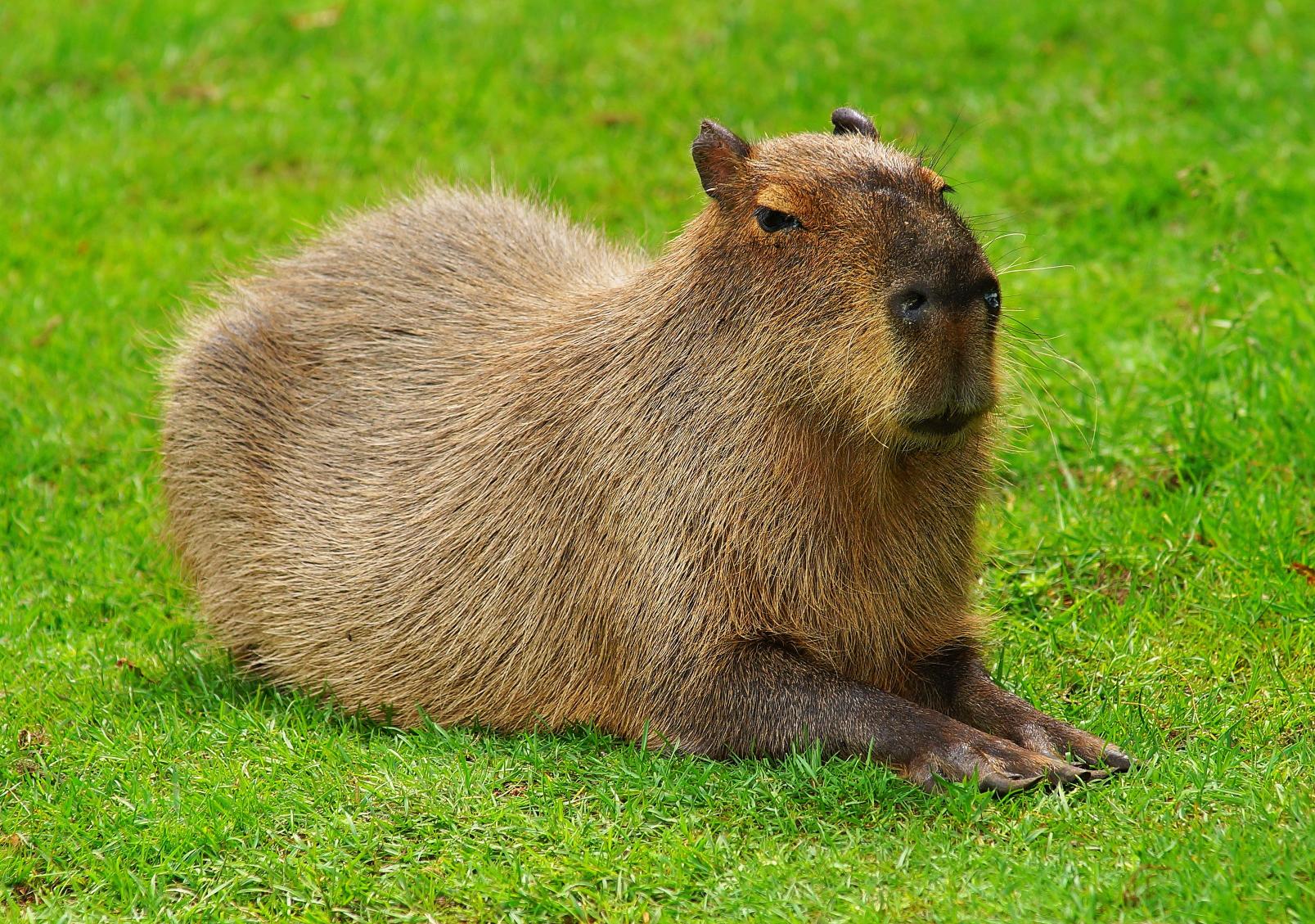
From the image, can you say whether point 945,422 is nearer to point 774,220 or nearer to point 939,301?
point 939,301

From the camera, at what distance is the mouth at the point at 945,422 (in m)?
3.84

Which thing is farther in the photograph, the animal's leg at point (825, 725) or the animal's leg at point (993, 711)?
the animal's leg at point (993, 711)

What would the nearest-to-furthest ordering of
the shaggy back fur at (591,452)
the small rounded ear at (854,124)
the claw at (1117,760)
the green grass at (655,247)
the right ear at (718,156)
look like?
the green grass at (655,247) < the claw at (1117,760) < the shaggy back fur at (591,452) < the right ear at (718,156) < the small rounded ear at (854,124)

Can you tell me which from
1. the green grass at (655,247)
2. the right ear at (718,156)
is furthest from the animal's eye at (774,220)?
the green grass at (655,247)

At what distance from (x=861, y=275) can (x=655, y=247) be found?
3363mm

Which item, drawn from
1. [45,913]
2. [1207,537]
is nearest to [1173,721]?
[1207,537]

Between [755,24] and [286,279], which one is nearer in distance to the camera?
[286,279]

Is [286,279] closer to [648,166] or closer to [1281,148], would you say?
[648,166]

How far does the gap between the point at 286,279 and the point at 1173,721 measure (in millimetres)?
3182

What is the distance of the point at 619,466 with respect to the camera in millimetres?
4391

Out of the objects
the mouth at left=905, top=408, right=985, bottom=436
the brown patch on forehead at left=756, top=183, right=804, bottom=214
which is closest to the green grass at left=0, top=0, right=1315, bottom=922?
the mouth at left=905, top=408, right=985, bottom=436

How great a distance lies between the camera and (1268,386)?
225 inches

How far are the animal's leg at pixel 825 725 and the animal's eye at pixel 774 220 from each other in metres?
1.05

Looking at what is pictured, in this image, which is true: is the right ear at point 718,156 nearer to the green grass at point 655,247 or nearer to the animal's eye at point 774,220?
the animal's eye at point 774,220
